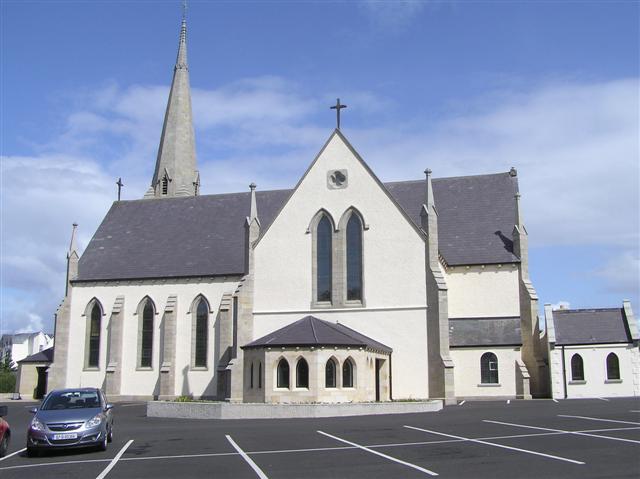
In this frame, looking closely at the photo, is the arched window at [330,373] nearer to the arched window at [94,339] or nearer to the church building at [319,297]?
the church building at [319,297]

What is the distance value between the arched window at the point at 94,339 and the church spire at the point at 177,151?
12.5 meters

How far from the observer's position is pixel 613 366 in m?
38.8

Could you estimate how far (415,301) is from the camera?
37469 mm

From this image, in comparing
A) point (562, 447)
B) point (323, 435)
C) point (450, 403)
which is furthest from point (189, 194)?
point (562, 447)

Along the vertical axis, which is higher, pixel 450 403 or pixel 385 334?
pixel 385 334

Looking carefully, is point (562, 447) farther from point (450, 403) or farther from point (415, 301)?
point (415, 301)

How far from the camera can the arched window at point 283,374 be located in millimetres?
33500

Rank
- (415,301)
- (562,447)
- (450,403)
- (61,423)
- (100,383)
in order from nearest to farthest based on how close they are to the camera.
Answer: (562,447) < (61,423) < (450,403) < (415,301) < (100,383)

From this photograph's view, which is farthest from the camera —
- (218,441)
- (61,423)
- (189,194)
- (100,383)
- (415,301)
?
(189,194)

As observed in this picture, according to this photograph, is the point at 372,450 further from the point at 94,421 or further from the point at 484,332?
the point at 484,332

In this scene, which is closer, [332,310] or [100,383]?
[332,310]

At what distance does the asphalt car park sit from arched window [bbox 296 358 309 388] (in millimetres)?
6683

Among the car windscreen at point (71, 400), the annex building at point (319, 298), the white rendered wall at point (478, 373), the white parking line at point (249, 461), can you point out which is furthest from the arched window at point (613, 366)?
the car windscreen at point (71, 400)

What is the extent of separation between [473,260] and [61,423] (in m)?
29.1
